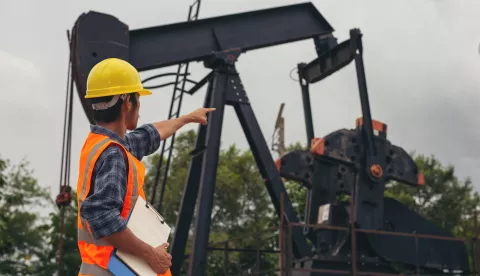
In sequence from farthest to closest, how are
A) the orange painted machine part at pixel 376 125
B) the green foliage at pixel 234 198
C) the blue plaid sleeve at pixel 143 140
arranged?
1. the green foliage at pixel 234 198
2. the orange painted machine part at pixel 376 125
3. the blue plaid sleeve at pixel 143 140

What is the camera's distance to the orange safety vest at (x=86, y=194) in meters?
2.80

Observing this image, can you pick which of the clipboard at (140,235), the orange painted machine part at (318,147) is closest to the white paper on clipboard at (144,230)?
the clipboard at (140,235)

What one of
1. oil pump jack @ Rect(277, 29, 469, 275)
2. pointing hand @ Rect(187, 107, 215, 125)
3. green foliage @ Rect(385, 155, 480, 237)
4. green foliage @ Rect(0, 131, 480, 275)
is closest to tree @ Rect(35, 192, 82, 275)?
green foliage @ Rect(0, 131, 480, 275)

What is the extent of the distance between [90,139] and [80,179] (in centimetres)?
16

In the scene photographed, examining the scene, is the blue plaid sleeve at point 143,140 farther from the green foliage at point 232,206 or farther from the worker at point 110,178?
the green foliage at point 232,206

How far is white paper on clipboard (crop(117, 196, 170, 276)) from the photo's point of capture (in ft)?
9.21

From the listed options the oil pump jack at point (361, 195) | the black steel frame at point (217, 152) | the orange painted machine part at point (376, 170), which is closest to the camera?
the black steel frame at point (217, 152)

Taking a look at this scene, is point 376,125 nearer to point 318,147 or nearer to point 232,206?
point 318,147

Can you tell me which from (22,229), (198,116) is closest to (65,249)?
(22,229)

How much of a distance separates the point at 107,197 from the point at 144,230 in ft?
0.69

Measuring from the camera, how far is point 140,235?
2.86 meters

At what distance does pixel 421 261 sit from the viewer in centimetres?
1340

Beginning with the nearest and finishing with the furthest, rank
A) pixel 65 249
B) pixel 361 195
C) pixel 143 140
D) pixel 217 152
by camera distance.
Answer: pixel 143 140
pixel 217 152
pixel 361 195
pixel 65 249

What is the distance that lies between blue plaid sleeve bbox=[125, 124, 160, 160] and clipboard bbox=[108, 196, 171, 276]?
0.48 m
